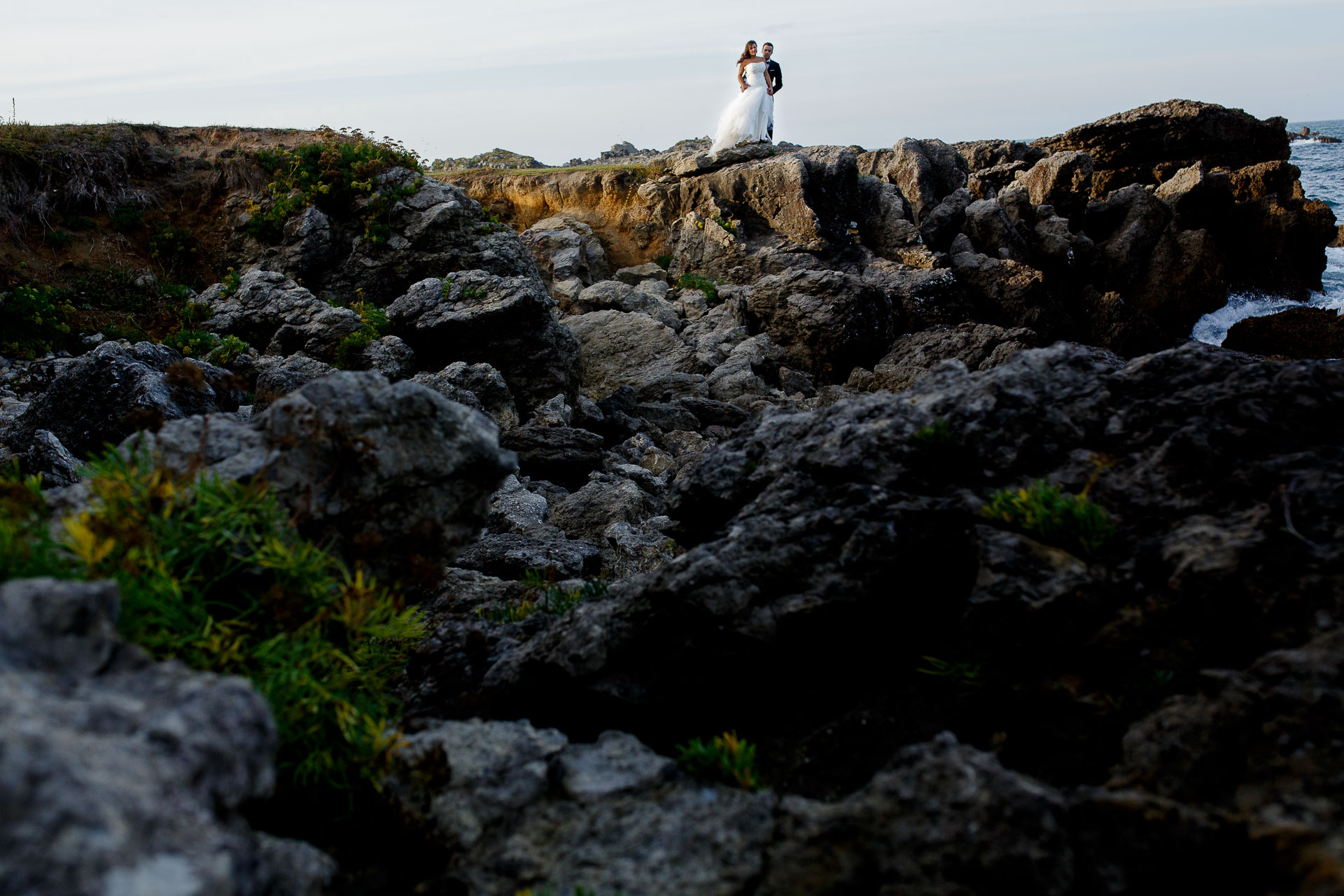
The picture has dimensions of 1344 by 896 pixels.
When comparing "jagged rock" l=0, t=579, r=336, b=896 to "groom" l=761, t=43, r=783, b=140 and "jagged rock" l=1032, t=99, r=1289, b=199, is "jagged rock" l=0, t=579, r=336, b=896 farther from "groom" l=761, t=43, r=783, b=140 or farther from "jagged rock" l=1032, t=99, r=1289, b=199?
"jagged rock" l=1032, t=99, r=1289, b=199

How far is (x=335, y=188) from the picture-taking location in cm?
2294

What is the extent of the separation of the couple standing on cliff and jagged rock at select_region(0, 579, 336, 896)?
3308 cm

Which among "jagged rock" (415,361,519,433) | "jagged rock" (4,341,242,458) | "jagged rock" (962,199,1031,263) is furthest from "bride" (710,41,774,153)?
"jagged rock" (4,341,242,458)

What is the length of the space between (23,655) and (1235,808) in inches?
208

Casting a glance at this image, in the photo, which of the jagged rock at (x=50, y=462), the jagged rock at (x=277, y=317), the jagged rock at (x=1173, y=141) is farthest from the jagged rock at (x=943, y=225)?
the jagged rock at (x=50, y=462)

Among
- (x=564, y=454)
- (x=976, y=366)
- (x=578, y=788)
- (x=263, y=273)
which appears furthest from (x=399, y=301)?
(x=578, y=788)

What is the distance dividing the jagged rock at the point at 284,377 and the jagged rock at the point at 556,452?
371 cm

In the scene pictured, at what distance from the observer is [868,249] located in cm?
3020

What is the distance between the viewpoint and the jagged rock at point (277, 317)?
17438 mm

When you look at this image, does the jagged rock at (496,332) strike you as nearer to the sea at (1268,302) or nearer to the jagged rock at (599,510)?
the jagged rock at (599,510)

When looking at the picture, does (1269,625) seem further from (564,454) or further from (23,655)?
(564,454)

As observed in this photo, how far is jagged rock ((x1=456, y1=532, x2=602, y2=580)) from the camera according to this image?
943cm

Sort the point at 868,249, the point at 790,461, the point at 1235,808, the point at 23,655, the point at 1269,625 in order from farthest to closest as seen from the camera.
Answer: the point at 868,249, the point at 790,461, the point at 1269,625, the point at 1235,808, the point at 23,655

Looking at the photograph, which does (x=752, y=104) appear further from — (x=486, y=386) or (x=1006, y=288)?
(x=486, y=386)
